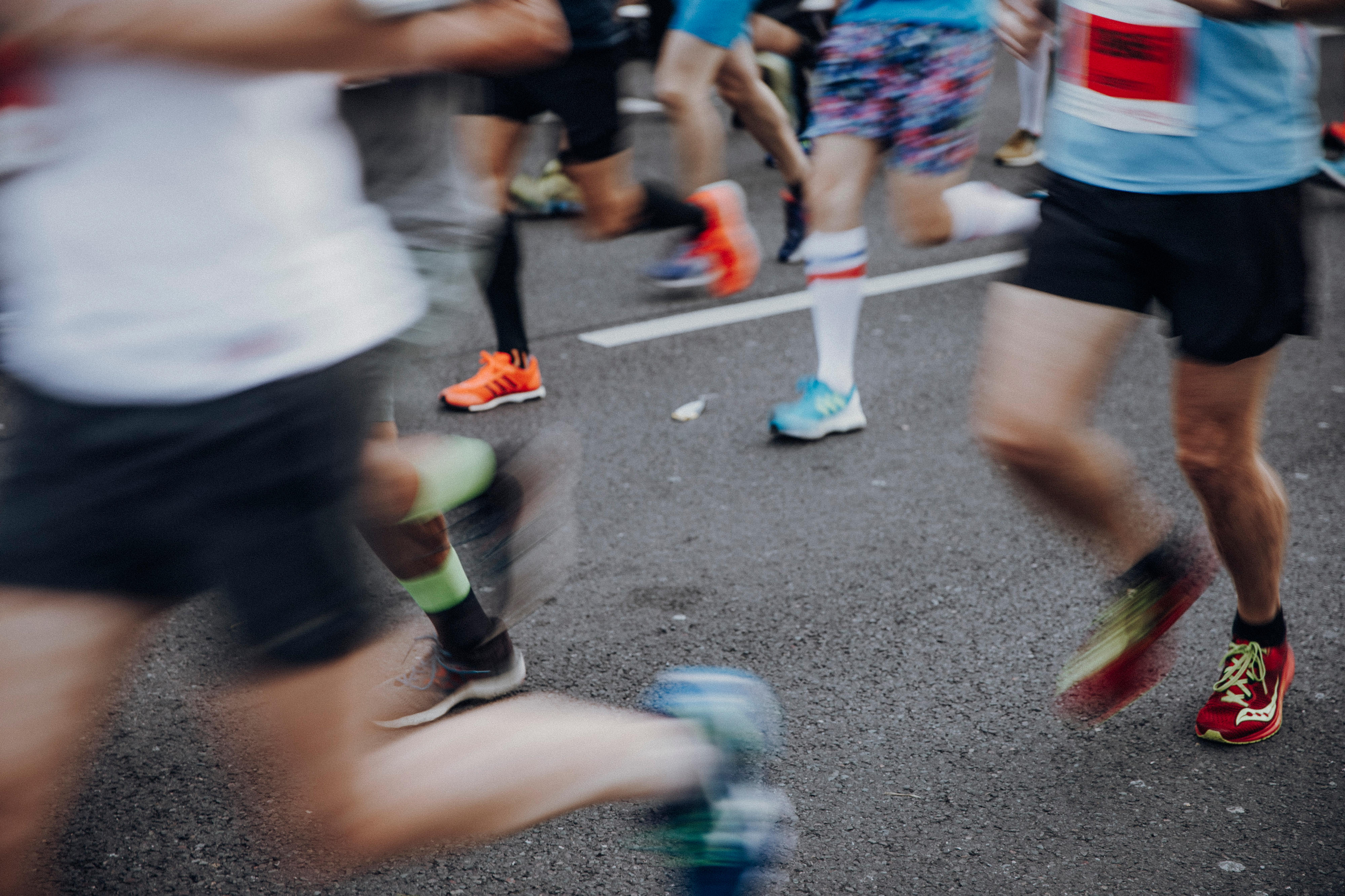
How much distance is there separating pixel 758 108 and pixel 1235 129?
3188 mm

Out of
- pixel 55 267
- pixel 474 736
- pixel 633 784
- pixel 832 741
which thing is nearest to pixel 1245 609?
pixel 832 741

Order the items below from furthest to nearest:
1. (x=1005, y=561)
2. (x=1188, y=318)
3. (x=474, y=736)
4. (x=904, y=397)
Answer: (x=904, y=397) < (x=1005, y=561) < (x=1188, y=318) < (x=474, y=736)

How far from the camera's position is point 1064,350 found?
7.04 feet

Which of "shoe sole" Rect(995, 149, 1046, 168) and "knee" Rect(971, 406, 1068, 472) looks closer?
"knee" Rect(971, 406, 1068, 472)

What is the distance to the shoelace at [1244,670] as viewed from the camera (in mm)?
2414

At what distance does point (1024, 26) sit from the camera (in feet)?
7.84

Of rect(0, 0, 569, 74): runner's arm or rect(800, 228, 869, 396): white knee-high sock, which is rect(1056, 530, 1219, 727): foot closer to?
rect(0, 0, 569, 74): runner's arm

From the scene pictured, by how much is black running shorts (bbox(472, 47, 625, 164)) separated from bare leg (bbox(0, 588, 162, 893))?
243 cm

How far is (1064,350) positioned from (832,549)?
1248 millimetres

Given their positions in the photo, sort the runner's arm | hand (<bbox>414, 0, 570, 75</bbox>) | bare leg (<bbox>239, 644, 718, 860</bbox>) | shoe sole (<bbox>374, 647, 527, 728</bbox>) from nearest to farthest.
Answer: the runner's arm → hand (<bbox>414, 0, 570, 75</bbox>) → bare leg (<bbox>239, 644, 718, 860</bbox>) → shoe sole (<bbox>374, 647, 527, 728</bbox>)

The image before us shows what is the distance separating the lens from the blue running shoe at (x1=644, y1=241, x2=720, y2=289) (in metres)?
3.93

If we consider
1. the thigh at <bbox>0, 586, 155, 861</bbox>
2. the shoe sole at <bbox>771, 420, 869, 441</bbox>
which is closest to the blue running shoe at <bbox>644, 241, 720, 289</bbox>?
the shoe sole at <bbox>771, 420, 869, 441</bbox>

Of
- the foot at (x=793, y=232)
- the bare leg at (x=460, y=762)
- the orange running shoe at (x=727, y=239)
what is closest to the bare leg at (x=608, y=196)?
the orange running shoe at (x=727, y=239)

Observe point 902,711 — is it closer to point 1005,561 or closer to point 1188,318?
point 1005,561
